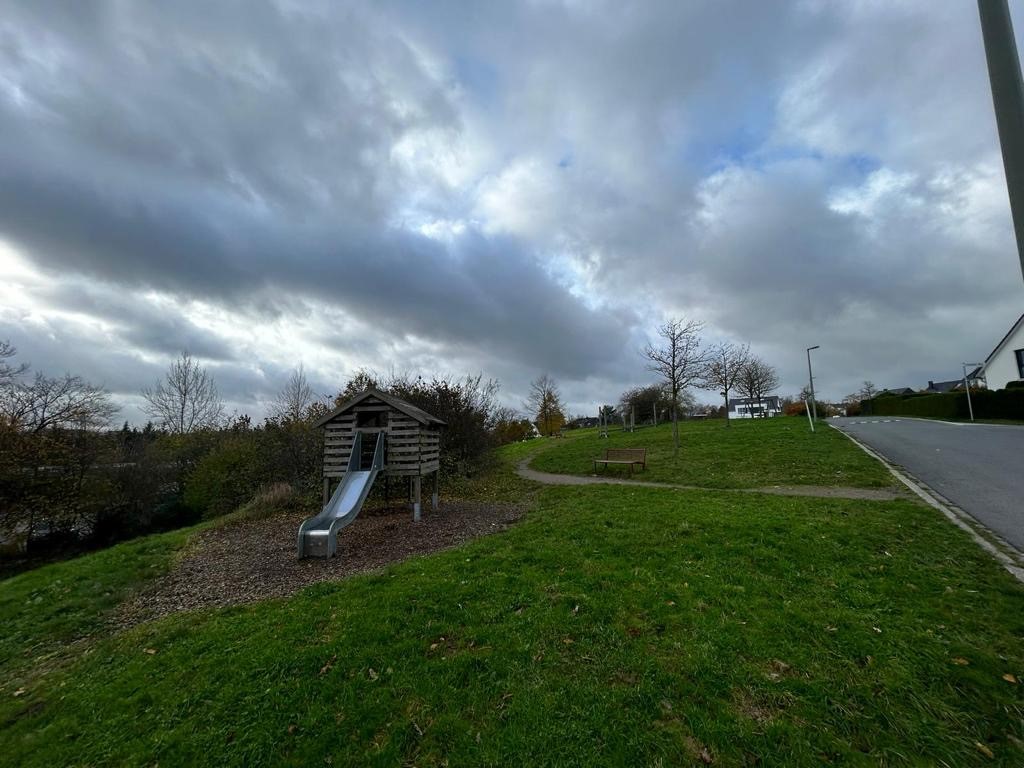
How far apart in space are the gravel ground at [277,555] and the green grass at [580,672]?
92 centimetres

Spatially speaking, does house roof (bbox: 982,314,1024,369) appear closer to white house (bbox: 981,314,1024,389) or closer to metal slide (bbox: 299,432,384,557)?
white house (bbox: 981,314,1024,389)

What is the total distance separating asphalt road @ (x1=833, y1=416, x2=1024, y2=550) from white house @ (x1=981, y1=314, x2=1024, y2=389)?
29.7 meters

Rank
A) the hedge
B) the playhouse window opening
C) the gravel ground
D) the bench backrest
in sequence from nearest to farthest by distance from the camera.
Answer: the gravel ground < the playhouse window opening < the bench backrest < the hedge

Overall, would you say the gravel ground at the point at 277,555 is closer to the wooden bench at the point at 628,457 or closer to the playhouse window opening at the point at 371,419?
the playhouse window opening at the point at 371,419

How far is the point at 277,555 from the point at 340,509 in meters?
1.50

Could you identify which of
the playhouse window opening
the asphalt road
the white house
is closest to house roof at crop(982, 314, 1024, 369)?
the white house

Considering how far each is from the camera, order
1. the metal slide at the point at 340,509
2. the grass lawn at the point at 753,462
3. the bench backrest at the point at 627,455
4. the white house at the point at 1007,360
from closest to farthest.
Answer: the metal slide at the point at 340,509, the grass lawn at the point at 753,462, the bench backrest at the point at 627,455, the white house at the point at 1007,360

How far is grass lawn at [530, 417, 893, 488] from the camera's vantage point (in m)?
12.4

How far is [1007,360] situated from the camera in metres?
39.7

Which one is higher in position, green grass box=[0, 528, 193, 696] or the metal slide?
the metal slide

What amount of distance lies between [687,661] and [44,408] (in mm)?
25412

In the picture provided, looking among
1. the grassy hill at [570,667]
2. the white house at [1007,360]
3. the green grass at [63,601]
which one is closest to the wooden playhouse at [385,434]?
the green grass at [63,601]

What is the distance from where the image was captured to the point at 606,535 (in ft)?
23.7

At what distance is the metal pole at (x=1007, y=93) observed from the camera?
2.54 meters
